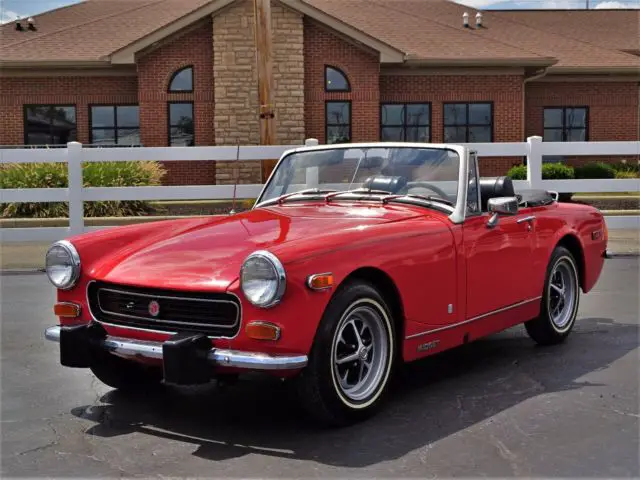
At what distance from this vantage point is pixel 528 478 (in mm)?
3906

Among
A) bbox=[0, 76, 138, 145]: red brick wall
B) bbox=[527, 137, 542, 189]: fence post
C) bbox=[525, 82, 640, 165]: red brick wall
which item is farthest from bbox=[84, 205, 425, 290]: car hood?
bbox=[525, 82, 640, 165]: red brick wall

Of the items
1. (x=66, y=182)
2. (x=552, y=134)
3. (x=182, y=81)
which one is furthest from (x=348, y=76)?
(x=66, y=182)

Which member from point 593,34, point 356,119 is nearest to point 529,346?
point 356,119

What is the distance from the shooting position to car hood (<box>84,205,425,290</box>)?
15.3 ft

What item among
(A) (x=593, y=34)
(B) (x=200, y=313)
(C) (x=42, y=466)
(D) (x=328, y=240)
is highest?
(A) (x=593, y=34)

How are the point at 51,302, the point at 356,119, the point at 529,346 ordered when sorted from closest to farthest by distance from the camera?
the point at 529,346
the point at 51,302
the point at 356,119

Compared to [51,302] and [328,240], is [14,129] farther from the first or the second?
[328,240]

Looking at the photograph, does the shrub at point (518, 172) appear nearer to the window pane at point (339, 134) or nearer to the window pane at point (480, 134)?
the window pane at point (480, 134)

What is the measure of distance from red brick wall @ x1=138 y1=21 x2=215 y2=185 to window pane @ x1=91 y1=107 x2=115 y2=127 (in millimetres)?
1480

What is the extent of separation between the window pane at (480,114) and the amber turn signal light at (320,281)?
2400 cm

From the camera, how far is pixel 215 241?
511 cm

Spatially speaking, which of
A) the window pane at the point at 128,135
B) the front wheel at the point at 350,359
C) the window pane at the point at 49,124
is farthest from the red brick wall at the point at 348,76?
the front wheel at the point at 350,359

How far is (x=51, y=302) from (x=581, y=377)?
17.2 ft

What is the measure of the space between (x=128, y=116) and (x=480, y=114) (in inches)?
419
